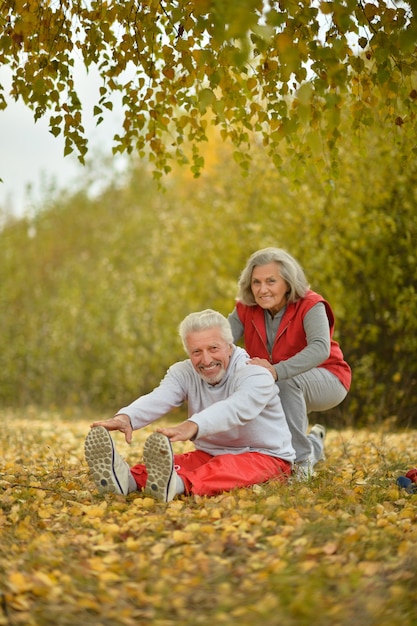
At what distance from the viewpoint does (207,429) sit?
388cm

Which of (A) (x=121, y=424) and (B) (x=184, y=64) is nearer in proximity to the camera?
(A) (x=121, y=424)

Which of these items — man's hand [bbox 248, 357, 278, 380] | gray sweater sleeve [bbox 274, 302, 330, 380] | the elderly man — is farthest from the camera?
gray sweater sleeve [bbox 274, 302, 330, 380]

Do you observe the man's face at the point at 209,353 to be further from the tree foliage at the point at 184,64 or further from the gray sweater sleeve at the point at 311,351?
the tree foliage at the point at 184,64

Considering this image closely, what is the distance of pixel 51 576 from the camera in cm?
283

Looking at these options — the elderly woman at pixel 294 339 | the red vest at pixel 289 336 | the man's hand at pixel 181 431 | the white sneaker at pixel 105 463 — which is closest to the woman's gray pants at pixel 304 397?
the elderly woman at pixel 294 339

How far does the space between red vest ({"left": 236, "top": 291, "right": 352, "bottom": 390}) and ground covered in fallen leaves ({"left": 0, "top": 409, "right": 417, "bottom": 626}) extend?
2.70ft

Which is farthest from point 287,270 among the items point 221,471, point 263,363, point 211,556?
point 211,556

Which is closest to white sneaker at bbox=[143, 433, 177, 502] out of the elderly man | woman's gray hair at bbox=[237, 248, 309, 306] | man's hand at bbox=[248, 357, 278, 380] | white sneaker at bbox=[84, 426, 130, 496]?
the elderly man

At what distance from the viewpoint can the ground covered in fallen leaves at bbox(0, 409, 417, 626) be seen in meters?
2.55

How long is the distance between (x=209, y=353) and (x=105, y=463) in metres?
0.81

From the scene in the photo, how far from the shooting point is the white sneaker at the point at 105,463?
12.5 ft

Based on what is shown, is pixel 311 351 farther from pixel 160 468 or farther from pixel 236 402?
pixel 160 468

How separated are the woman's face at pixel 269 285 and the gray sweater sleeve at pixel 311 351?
253 mm

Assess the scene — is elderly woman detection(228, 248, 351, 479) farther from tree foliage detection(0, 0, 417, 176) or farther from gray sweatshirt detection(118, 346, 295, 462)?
tree foliage detection(0, 0, 417, 176)
